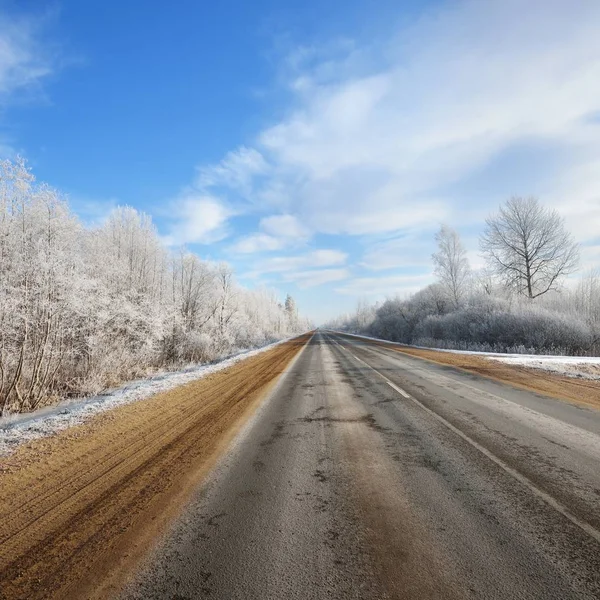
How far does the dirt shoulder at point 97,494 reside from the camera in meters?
2.36

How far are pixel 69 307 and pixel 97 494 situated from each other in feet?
28.4

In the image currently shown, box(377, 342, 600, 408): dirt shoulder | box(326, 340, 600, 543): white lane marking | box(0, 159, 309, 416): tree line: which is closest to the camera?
box(326, 340, 600, 543): white lane marking

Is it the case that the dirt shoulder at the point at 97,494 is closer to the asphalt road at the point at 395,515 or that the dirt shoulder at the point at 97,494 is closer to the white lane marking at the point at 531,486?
the asphalt road at the point at 395,515

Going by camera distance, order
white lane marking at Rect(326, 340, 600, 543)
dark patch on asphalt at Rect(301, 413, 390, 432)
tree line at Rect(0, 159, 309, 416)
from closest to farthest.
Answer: white lane marking at Rect(326, 340, 600, 543) → dark patch on asphalt at Rect(301, 413, 390, 432) → tree line at Rect(0, 159, 309, 416)

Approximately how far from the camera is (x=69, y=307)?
1033 cm

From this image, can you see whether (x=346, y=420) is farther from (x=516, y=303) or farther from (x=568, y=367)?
(x=516, y=303)

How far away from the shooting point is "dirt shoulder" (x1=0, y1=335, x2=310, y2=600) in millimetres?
2361

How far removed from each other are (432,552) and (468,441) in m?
2.88

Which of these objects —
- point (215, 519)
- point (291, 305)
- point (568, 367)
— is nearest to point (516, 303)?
point (568, 367)

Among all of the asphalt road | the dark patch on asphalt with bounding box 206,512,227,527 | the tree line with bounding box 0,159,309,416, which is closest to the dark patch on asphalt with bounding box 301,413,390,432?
the asphalt road

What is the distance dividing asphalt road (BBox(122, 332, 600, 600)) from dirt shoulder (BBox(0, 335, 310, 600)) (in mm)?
276

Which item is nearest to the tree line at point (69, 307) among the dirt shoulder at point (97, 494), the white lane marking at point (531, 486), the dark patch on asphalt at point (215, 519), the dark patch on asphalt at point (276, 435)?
the dirt shoulder at point (97, 494)

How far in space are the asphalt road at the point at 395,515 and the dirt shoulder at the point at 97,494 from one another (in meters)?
0.28

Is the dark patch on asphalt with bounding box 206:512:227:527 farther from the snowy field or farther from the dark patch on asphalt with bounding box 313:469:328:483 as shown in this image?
the snowy field
